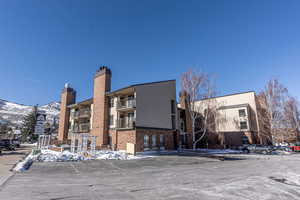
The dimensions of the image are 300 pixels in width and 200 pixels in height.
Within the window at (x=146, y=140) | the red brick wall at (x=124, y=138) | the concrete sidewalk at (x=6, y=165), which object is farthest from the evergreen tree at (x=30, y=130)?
the window at (x=146, y=140)

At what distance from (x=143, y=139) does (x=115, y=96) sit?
805 cm

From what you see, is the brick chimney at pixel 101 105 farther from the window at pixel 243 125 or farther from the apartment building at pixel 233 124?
the window at pixel 243 125

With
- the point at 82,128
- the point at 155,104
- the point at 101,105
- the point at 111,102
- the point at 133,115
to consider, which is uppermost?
the point at 111,102

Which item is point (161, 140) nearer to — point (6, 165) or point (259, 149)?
point (259, 149)

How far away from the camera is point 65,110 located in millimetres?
33875

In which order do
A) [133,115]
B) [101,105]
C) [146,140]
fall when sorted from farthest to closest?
[101,105] → [133,115] → [146,140]

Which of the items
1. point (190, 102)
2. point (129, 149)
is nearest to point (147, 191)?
point (129, 149)

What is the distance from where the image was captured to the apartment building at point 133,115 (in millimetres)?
21906

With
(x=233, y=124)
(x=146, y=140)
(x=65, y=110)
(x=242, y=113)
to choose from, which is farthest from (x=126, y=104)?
(x=242, y=113)

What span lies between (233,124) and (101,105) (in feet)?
82.9

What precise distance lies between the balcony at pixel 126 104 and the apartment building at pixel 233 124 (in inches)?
418

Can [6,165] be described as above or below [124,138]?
below

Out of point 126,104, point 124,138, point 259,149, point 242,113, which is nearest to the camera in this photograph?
point 124,138

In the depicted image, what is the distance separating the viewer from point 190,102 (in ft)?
87.7
